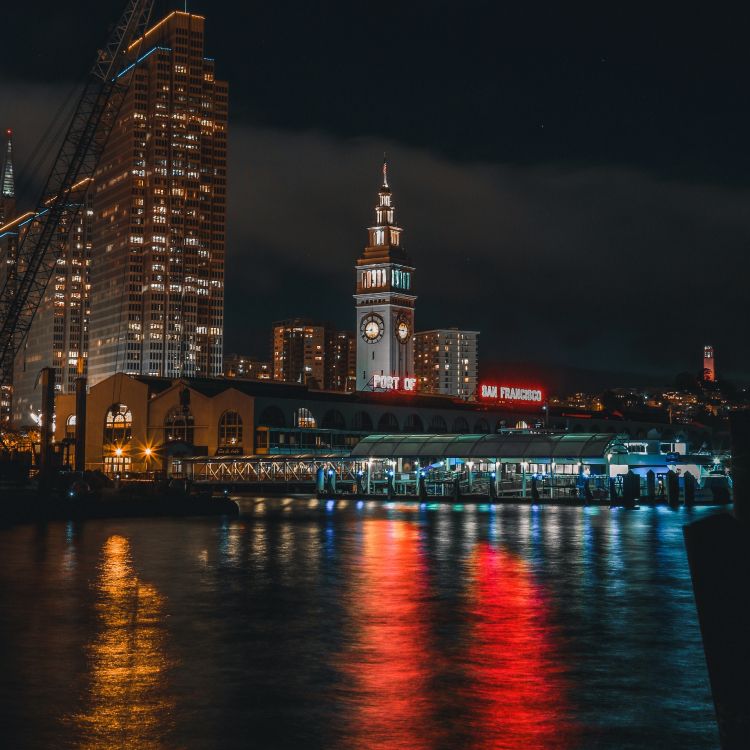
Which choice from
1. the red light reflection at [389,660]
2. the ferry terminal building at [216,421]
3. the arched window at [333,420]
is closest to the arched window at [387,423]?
the ferry terminal building at [216,421]

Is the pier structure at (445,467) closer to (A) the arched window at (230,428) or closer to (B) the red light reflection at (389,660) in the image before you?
(A) the arched window at (230,428)

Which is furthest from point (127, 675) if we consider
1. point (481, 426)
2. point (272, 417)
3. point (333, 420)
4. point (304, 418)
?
point (481, 426)

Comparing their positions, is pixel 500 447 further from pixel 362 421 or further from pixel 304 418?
pixel 362 421

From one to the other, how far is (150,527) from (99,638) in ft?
130

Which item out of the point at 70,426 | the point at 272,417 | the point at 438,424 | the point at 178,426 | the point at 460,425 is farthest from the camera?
the point at 460,425

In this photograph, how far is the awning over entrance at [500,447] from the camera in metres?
100

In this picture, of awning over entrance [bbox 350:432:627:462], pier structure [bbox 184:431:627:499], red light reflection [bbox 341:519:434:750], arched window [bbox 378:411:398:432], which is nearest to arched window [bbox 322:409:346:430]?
arched window [bbox 378:411:398:432]

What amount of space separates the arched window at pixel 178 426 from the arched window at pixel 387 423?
2827 cm

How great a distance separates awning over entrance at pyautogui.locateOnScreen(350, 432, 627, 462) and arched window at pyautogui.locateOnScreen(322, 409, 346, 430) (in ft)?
111

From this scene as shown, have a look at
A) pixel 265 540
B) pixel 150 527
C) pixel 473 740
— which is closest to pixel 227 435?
pixel 150 527

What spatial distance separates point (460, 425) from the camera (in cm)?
17212

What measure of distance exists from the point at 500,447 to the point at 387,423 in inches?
2169

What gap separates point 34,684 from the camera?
15.8m

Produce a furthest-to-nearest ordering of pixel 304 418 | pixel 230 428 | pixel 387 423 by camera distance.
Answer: pixel 387 423, pixel 304 418, pixel 230 428
